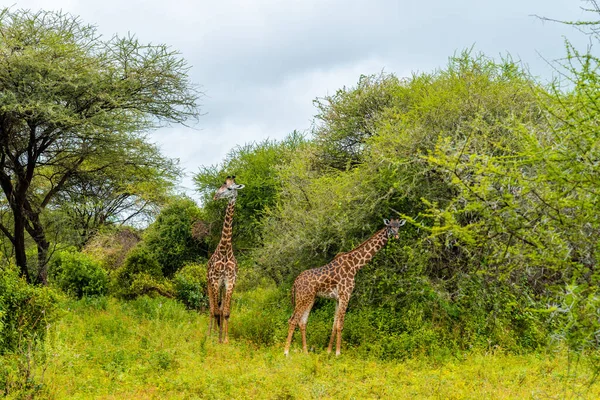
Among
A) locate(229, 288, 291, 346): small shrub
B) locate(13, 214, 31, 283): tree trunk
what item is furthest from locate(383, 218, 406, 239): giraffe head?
locate(13, 214, 31, 283): tree trunk

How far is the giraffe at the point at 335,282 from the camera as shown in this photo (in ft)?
40.1

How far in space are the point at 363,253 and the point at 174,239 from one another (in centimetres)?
1227

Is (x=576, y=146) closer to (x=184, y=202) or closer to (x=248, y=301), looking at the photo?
(x=248, y=301)

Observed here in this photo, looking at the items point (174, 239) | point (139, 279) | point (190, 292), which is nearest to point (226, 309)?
point (190, 292)

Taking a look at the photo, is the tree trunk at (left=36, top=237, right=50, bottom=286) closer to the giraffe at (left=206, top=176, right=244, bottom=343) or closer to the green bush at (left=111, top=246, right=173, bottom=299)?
the green bush at (left=111, top=246, right=173, bottom=299)

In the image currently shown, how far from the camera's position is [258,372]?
33.2 ft

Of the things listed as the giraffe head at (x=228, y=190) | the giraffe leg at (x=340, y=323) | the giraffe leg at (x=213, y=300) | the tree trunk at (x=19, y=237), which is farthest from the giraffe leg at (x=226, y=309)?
the tree trunk at (x=19, y=237)

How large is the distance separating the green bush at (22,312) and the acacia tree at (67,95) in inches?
187

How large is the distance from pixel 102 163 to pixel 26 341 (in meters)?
11.3

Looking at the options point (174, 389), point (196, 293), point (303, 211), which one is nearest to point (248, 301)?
point (196, 293)

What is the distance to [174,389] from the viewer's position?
30.8 ft

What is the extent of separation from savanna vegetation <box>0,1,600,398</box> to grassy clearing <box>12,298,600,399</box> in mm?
55

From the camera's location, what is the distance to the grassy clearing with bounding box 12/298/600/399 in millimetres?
9102

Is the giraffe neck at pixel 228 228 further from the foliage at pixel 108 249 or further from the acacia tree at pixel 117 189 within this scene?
the foliage at pixel 108 249
